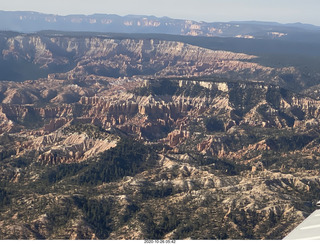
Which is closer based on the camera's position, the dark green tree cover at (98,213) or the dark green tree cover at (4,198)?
the dark green tree cover at (98,213)

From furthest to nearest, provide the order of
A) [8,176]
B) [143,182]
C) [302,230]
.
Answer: [8,176] → [143,182] → [302,230]

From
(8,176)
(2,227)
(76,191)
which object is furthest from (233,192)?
(8,176)

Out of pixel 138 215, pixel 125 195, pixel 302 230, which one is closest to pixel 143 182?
pixel 125 195

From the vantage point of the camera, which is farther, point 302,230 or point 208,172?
point 208,172

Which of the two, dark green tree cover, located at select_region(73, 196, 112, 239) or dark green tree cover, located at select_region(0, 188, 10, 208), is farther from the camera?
dark green tree cover, located at select_region(0, 188, 10, 208)

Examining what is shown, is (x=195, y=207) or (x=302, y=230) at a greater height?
(x=302, y=230)

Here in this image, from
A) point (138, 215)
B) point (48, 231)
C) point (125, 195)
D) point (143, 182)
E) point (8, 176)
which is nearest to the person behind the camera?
point (48, 231)

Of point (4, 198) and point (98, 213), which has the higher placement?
point (98, 213)

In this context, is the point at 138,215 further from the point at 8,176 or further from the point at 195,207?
the point at 8,176

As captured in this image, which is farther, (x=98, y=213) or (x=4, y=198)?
(x=4, y=198)
